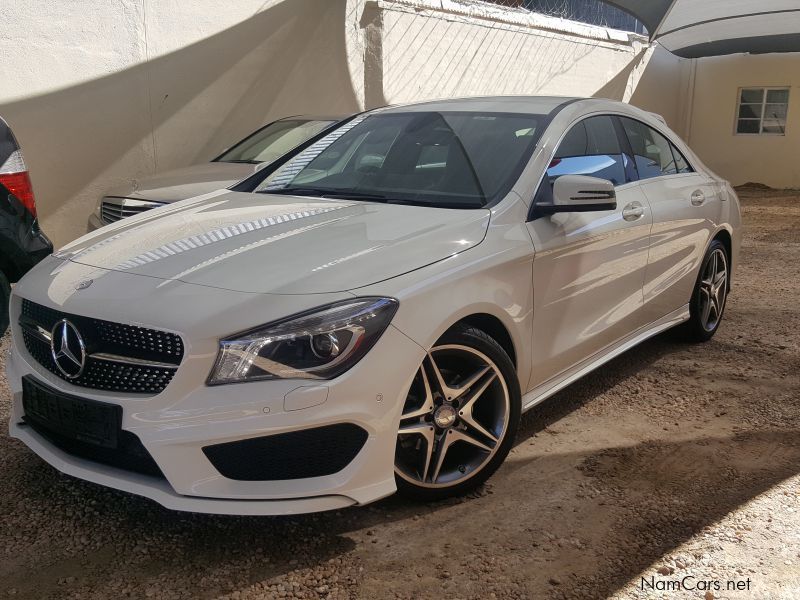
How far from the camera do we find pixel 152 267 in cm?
289

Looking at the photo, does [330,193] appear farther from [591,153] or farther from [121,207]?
[121,207]

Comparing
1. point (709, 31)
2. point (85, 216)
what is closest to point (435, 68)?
point (85, 216)

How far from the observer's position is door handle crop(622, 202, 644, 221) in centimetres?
403

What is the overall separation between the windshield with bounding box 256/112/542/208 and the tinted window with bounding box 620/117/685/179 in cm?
85

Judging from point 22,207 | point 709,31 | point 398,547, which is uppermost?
point 709,31

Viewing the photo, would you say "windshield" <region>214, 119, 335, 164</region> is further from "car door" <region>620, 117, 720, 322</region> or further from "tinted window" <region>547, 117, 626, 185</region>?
"tinted window" <region>547, 117, 626, 185</region>

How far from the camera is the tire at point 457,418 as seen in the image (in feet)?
9.58

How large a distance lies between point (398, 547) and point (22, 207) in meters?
3.06

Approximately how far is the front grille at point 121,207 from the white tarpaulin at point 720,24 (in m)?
9.53

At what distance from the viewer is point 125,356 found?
8.63ft

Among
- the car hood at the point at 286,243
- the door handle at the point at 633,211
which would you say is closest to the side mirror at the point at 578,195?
the car hood at the point at 286,243

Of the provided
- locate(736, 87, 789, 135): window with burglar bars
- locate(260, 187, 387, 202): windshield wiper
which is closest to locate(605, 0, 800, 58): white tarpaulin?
locate(736, 87, 789, 135): window with burglar bars

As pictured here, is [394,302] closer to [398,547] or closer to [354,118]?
[398,547]

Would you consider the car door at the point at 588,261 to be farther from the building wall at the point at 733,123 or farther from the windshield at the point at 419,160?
the building wall at the point at 733,123
